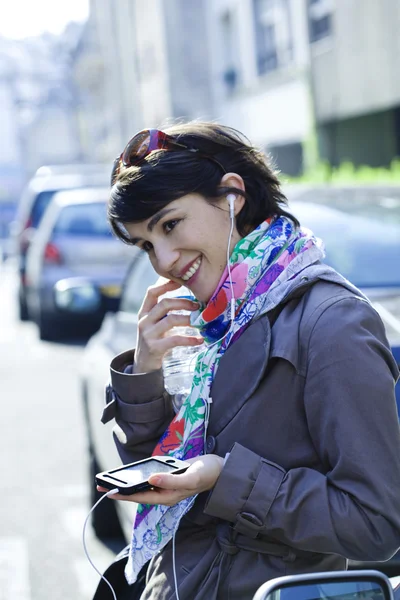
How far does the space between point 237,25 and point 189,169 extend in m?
23.5

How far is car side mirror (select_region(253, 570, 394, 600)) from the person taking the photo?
159 cm

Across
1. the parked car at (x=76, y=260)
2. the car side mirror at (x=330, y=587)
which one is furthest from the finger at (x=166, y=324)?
the parked car at (x=76, y=260)

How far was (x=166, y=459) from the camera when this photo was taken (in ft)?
6.31

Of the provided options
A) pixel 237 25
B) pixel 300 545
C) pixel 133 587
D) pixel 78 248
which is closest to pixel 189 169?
pixel 300 545

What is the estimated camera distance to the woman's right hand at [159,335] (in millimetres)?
2307

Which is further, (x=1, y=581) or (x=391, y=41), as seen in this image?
(x=391, y=41)

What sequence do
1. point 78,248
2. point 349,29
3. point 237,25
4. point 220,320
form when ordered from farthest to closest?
1. point 237,25
2. point 349,29
3. point 78,248
4. point 220,320

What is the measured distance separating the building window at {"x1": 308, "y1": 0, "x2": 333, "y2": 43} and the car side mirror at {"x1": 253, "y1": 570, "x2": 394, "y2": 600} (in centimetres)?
1827

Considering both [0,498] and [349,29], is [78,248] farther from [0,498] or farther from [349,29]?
[349,29]

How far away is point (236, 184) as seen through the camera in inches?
85.6

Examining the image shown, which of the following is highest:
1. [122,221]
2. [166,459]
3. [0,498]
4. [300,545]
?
[122,221]

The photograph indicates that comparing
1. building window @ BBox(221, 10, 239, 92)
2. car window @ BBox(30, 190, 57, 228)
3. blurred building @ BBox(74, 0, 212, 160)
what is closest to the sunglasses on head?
car window @ BBox(30, 190, 57, 228)

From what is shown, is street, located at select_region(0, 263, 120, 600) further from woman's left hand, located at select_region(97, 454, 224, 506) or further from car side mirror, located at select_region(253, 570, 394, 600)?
car side mirror, located at select_region(253, 570, 394, 600)

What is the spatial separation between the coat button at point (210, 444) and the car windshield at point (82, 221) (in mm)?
10551
